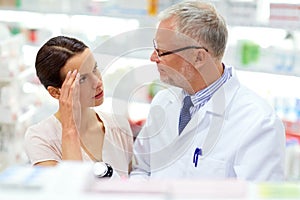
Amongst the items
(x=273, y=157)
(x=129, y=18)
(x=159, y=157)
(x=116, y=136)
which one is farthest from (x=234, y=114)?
(x=129, y=18)

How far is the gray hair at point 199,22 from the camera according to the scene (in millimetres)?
1577

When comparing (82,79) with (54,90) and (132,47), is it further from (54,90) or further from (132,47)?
(132,47)

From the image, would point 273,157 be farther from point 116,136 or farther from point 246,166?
point 116,136

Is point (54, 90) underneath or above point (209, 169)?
above

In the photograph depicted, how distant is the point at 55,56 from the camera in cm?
168

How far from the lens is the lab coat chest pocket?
151 cm

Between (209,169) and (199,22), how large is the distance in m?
0.50

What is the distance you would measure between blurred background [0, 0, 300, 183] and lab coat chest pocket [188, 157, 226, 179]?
852 mm

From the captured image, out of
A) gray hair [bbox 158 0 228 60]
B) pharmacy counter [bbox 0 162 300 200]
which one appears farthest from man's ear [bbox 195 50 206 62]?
pharmacy counter [bbox 0 162 300 200]

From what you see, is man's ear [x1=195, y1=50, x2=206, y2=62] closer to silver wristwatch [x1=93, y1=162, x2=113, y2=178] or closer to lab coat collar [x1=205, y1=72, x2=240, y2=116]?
lab coat collar [x1=205, y1=72, x2=240, y2=116]

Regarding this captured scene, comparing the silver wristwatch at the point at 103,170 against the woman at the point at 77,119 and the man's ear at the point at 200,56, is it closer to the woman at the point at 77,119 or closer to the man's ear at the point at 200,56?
the woman at the point at 77,119

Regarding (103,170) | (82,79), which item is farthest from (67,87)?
(103,170)

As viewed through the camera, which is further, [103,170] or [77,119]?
[77,119]

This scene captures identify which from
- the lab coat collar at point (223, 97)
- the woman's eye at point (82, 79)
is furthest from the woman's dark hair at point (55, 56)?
the lab coat collar at point (223, 97)
